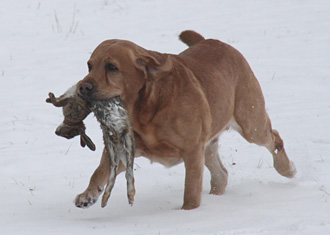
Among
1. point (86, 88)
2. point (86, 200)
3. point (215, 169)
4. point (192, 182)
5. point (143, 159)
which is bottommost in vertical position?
point (143, 159)

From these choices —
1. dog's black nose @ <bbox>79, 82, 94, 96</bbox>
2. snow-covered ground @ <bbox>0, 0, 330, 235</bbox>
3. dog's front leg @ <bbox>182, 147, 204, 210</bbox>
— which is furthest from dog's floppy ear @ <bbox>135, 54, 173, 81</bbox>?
snow-covered ground @ <bbox>0, 0, 330, 235</bbox>

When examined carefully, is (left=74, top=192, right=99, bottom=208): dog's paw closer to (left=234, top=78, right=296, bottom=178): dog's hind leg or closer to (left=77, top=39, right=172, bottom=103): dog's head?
(left=77, top=39, right=172, bottom=103): dog's head

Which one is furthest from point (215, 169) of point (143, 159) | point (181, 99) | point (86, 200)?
point (86, 200)

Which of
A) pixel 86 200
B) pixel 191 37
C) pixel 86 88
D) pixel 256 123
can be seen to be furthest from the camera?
pixel 191 37

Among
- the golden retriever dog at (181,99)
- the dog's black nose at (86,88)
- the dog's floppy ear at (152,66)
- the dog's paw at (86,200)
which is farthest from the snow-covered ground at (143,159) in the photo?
the dog's floppy ear at (152,66)

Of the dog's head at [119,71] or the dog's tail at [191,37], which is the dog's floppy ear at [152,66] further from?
the dog's tail at [191,37]

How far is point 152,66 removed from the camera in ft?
15.8

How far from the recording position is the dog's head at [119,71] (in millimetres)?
4531

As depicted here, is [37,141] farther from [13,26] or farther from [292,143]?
[13,26]

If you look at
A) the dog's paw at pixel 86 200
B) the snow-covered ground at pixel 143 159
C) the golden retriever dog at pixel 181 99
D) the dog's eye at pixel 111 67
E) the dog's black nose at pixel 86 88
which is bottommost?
the snow-covered ground at pixel 143 159

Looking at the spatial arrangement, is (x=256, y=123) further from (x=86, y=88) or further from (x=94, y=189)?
(x=86, y=88)

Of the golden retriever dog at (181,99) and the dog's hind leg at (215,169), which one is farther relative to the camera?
the dog's hind leg at (215,169)

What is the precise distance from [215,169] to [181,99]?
1502 millimetres

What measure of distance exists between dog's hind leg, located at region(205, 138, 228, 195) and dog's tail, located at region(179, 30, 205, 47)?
99cm
